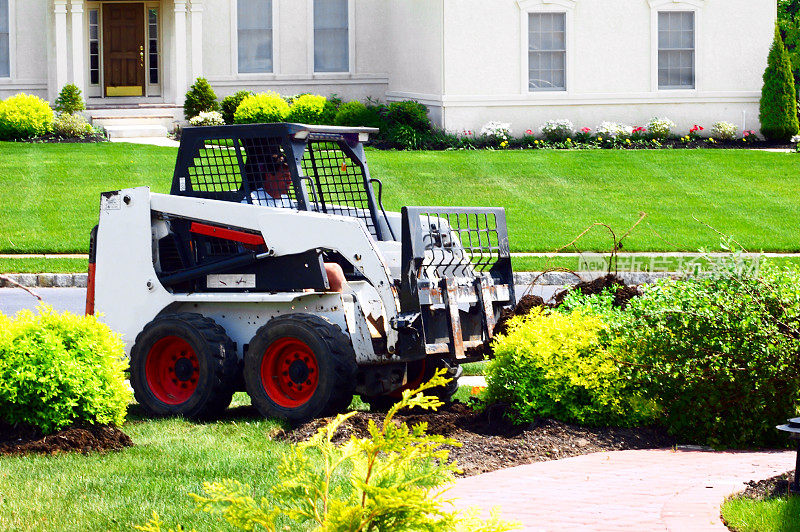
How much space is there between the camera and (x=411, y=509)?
376 cm

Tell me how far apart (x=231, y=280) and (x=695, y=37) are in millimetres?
22923

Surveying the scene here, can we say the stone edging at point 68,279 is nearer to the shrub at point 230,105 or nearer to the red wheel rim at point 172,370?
the red wheel rim at point 172,370

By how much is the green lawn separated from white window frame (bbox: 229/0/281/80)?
19.5 feet

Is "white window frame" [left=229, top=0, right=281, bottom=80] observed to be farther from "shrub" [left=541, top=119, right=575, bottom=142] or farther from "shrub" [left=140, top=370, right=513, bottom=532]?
"shrub" [left=140, top=370, right=513, bottom=532]

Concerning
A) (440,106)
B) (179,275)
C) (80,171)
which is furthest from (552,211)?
(179,275)

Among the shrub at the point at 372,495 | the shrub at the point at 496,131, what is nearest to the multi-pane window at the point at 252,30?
the shrub at the point at 496,131

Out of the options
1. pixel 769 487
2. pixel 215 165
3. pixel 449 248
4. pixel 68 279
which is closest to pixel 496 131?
pixel 68 279

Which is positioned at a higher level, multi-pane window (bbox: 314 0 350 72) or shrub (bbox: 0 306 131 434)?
multi-pane window (bbox: 314 0 350 72)

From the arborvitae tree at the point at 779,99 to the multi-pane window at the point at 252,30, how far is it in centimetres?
1358

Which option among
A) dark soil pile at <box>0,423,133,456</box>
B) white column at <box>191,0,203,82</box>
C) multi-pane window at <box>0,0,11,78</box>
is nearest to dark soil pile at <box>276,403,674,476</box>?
dark soil pile at <box>0,423,133,456</box>

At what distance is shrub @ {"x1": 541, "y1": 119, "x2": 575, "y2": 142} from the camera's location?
2842cm

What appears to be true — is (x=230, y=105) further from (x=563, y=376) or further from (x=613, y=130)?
(x=563, y=376)

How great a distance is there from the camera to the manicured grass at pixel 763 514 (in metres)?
Answer: 5.66

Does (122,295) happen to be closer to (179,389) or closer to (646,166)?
(179,389)
